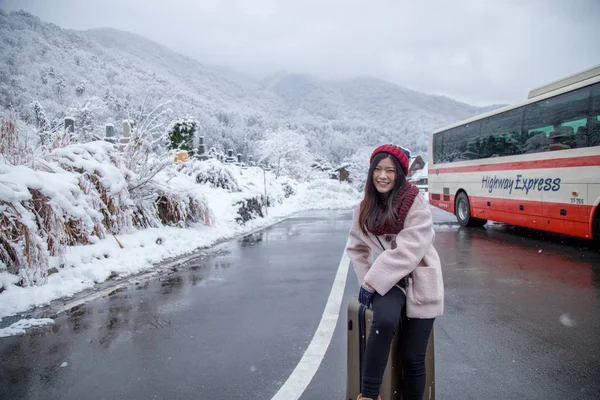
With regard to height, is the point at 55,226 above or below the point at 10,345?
above

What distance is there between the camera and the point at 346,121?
461 feet

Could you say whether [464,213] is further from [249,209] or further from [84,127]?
[84,127]

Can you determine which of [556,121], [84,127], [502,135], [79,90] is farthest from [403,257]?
[79,90]

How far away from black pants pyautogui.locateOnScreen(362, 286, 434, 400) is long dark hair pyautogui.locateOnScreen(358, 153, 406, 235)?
0.45 metres

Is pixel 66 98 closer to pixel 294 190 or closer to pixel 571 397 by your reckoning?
pixel 294 190

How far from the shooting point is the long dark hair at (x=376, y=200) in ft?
8.05

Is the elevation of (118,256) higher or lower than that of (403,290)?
lower

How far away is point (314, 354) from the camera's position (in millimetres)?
3447

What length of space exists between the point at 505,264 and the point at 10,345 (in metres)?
7.32

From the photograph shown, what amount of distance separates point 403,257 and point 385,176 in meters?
0.55

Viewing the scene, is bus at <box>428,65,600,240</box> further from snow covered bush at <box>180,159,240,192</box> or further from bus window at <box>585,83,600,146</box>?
snow covered bush at <box>180,159,240,192</box>

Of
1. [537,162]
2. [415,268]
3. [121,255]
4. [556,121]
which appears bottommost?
[121,255]

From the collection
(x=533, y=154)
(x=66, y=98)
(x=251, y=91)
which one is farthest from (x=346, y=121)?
(x=533, y=154)

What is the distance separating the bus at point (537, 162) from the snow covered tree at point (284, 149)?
3565 cm
